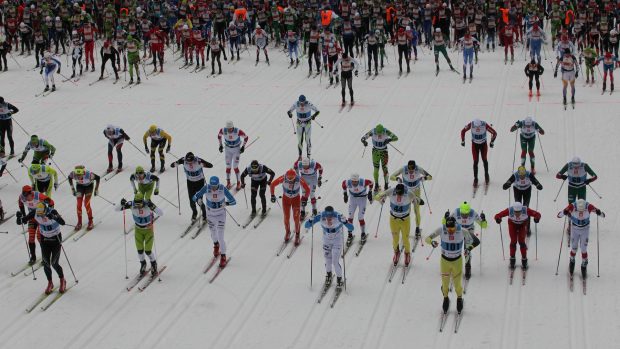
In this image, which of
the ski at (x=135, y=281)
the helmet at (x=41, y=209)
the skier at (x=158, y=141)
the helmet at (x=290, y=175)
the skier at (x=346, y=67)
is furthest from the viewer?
the skier at (x=346, y=67)

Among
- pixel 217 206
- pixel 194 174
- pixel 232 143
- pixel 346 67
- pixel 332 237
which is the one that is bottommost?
pixel 332 237

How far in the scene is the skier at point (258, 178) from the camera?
18016 mm

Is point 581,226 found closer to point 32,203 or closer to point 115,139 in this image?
point 32,203

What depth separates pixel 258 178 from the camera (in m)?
18.2

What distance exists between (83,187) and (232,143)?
3.43m

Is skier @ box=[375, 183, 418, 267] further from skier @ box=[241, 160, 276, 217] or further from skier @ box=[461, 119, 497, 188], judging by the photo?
skier @ box=[461, 119, 497, 188]

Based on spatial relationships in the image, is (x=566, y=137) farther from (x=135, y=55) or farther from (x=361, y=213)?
(x=135, y=55)

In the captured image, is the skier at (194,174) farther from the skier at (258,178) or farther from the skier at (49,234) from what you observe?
the skier at (49,234)

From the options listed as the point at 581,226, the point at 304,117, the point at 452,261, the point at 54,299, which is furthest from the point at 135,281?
the point at 581,226

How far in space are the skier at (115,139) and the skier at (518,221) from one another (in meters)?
9.60

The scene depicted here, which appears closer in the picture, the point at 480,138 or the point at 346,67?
the point at 480,138

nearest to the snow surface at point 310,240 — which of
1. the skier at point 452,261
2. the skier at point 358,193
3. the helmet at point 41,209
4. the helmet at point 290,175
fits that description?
the skier at point 452,261

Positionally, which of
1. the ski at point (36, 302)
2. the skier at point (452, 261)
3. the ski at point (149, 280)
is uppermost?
the skier at point (452, 261)

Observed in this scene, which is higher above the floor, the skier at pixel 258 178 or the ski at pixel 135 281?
the skier at pixel 258 178
